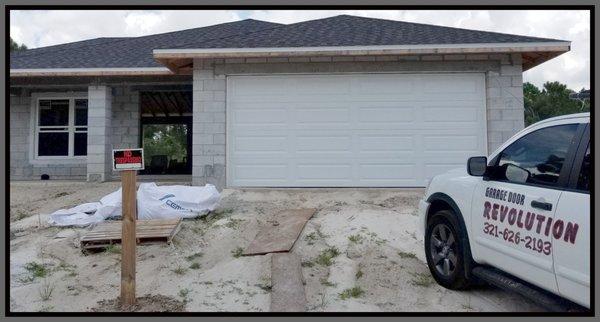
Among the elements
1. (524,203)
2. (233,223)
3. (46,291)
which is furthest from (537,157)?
(46,291)

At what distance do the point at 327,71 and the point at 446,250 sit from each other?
603 cm

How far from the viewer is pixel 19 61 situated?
13117 mm

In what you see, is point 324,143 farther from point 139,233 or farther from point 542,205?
point 542,205

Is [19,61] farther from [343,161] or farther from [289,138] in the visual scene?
[343,161]

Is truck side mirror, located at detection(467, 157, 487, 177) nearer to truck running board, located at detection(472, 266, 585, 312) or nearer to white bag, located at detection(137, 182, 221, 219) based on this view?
truck running board, located at detection(472, 266, 585, 312)

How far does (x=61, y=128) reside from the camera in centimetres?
1343

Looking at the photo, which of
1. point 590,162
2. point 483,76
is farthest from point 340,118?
point 590,162

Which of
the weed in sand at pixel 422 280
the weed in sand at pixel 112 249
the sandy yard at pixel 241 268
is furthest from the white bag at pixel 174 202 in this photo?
the weed in sand at pixel 422 280

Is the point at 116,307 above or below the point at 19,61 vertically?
below

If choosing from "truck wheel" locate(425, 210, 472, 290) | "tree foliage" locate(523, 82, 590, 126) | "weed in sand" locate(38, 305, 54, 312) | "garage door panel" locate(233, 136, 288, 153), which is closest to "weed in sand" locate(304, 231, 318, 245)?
"truck wheel" locate(425, 210, 472, 290)

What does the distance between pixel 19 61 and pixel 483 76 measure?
13.3 meters

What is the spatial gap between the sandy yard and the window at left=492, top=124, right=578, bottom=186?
1.39 metres

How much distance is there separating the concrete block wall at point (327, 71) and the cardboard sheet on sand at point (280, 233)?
2823 millimetres

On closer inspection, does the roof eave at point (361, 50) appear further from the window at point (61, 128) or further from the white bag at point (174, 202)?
the window at point (61, 128)
